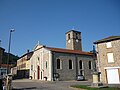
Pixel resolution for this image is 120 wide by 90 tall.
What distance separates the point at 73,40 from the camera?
170 ft

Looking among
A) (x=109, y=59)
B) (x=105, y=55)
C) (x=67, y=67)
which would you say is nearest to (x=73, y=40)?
(x=67, y=67)

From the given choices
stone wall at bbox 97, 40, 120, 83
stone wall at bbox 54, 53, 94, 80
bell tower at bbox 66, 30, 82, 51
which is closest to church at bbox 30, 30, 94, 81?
stone wall at bbox 54, 53, 94, 80

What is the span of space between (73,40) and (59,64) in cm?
1896

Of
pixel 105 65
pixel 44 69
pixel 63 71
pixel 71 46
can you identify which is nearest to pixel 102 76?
pixel 105 65

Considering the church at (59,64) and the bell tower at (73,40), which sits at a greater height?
the bell tower at (73,40)

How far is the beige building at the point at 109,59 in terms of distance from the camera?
25.5 meters

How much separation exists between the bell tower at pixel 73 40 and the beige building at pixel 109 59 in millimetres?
23537

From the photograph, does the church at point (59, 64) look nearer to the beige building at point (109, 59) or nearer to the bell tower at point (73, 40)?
the beige building at point (109, 59)

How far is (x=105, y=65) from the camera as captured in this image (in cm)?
2694

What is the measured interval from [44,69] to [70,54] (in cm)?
668

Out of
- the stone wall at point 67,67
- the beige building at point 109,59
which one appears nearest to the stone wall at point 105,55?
the beige building at point 109,59

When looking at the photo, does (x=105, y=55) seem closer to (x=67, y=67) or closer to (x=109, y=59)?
(x=109, y=59)

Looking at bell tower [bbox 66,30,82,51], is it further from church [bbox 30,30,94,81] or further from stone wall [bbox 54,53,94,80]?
stone wall [bbox 54,53,94,80]

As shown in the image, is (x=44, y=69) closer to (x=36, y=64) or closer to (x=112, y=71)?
(x=36, y=64)
